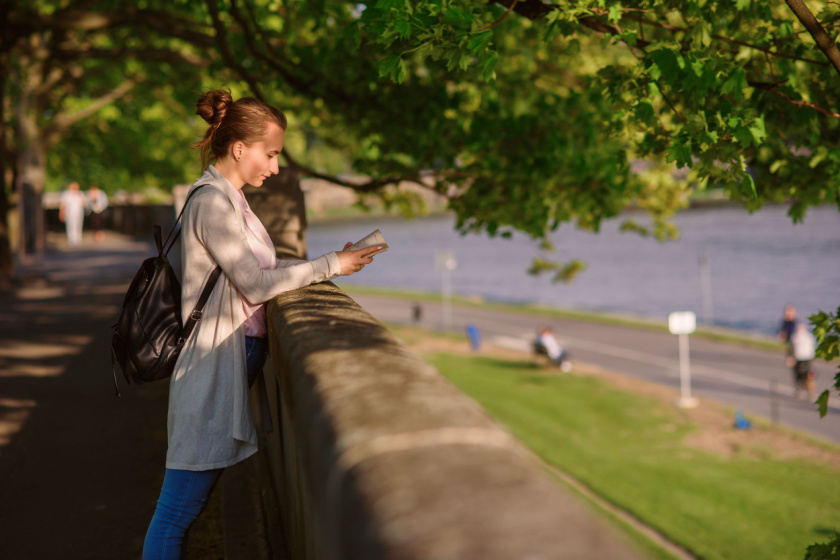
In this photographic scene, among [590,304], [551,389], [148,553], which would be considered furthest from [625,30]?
[590,304]

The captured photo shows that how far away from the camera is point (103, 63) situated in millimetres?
23000

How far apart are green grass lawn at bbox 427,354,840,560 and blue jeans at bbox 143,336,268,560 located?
1443 cm

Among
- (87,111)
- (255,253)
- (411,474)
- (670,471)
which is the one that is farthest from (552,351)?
(411,474)

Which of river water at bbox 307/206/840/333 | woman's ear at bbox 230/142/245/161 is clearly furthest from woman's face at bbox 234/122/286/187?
river water at bbox 307/206/840/333

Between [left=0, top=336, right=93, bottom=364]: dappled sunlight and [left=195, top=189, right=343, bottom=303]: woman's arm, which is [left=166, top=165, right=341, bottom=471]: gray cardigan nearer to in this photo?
[left=195, top=189, right=343, bottom=303]: woman's arm

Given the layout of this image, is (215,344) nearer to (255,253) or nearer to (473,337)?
(255,253)

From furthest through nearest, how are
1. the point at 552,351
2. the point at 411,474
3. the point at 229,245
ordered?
the point at 552,351 < the point at 229,245 < the point at 411,474

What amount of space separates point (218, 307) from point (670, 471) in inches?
874

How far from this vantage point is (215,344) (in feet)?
9.00

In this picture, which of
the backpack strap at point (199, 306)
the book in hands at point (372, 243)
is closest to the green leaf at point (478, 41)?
the book in hands at point (372, 243)

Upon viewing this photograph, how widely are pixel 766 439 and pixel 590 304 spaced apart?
3805 cm

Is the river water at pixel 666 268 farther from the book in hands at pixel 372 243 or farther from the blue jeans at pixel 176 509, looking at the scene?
the blue jeans at pixel 176 509


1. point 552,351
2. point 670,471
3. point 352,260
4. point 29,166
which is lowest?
point 670,471

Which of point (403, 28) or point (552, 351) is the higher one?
point (403, 28)
